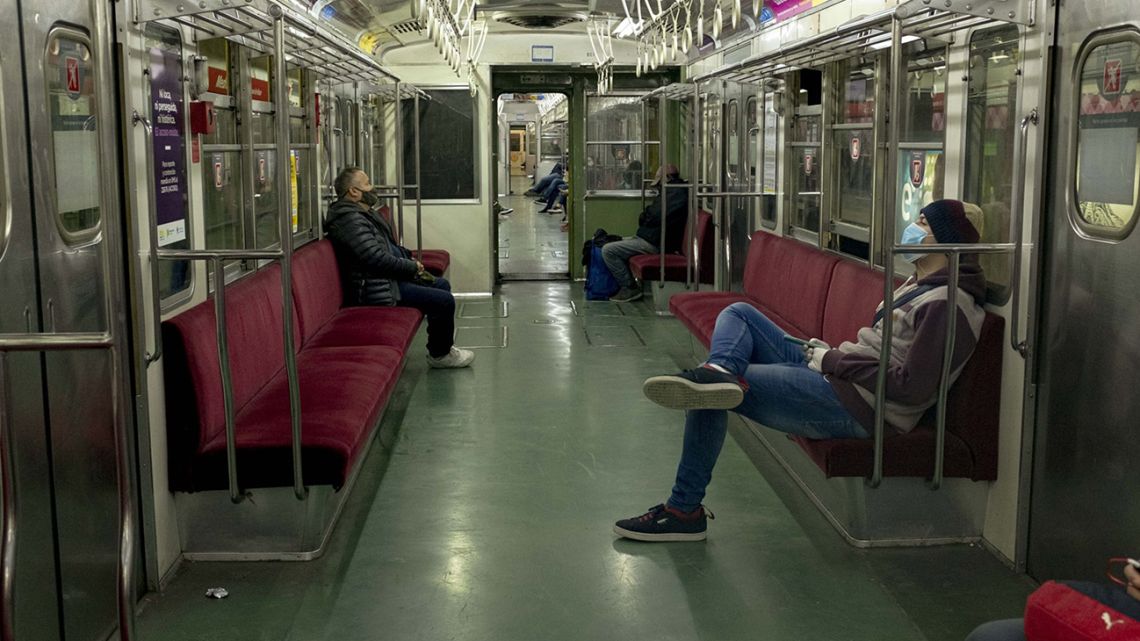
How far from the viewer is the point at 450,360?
8055 millimetres

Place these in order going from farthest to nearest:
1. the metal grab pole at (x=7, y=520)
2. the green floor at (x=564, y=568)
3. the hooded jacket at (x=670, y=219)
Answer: the hooded jacket at (x=670, y=219), the green floor at (x=564, y=568), the metal grab pole at (x=7, y=520)

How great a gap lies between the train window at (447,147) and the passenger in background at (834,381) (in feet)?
24.1

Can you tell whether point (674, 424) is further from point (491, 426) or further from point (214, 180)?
point (214, 180)

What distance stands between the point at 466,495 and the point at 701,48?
656 centimetres

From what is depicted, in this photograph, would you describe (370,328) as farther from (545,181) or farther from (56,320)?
(545,181)

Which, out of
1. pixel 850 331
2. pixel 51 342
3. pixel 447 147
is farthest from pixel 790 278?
pixel 447 147

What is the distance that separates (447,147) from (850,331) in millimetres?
6890

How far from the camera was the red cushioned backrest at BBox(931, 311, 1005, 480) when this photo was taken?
440cm

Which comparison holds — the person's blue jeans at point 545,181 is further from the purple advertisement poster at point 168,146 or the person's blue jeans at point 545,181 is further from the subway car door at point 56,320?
the subway car door at point 56,320

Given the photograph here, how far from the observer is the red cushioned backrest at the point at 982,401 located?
4398mm

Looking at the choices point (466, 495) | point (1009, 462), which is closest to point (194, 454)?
point (466, 495)

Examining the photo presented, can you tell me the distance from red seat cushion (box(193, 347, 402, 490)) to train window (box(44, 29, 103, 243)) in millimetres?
1052

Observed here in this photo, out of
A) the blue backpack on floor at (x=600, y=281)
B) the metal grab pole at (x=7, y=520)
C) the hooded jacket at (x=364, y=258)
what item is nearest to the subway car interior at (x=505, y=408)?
the metal grab pole at (x=7, y=520)

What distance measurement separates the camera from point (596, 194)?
12.8 m
